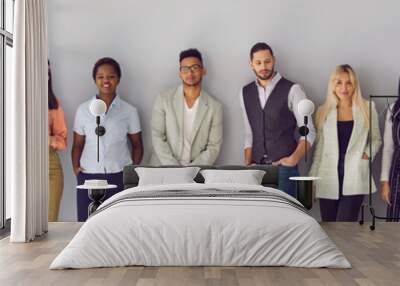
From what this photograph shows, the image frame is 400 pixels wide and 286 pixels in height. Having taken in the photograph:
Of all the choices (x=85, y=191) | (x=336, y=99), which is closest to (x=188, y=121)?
(x=85, y=191)

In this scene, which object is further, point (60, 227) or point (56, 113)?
point (56, 113)

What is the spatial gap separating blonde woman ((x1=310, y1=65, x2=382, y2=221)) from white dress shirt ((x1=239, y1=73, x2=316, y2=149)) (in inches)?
6.4

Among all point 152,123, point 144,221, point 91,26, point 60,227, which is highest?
point 91,26

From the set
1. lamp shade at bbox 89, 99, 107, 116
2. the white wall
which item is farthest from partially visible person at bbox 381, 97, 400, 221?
lamp shade at bbox 89, 99, 107, 116

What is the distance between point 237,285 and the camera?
159 inches

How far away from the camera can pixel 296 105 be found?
292 inches

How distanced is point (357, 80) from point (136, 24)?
2.78 meters

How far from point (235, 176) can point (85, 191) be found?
6.51ft

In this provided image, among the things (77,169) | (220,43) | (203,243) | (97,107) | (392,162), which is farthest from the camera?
(220,43)

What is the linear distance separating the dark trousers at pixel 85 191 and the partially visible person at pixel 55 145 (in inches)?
10.2

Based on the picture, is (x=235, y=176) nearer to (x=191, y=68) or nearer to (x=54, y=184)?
(x=191, y=68)

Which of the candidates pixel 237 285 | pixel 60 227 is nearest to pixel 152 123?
pixel 60 227

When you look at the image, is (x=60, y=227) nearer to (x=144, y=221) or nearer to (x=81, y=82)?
(x=81, y=82)

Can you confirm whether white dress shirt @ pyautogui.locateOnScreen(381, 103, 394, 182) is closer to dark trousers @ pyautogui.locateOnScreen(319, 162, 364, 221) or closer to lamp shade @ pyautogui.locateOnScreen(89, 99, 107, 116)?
dark trousers @ pyautogui.locateOnScreen(319, 162, 364, 221)
